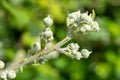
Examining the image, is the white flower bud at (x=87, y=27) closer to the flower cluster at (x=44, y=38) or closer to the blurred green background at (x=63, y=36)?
the flower cluster at (x=44, y=38)

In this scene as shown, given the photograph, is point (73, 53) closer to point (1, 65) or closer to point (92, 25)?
point (92, 25)

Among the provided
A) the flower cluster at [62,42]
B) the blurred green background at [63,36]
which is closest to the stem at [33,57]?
the flower cluster at [62,42]

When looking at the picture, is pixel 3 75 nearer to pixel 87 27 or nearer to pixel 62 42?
pixel 62 42

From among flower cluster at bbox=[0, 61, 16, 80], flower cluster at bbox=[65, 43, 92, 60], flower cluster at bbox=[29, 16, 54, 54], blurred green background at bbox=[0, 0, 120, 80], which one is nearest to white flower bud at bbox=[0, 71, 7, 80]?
flower cluster at bbox=[0, 61, 16, 80]

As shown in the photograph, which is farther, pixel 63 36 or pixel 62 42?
pixel 63 36

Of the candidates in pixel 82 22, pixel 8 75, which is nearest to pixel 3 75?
pixel 8 75

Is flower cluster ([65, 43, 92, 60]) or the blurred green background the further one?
the blurred green background

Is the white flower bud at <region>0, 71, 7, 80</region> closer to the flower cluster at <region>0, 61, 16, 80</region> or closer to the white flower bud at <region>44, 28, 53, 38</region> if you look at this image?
the flower cluster at <region>0, 61, 16, 80</region>

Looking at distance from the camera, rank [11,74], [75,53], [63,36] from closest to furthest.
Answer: [11,74], [75,53], [63,36]

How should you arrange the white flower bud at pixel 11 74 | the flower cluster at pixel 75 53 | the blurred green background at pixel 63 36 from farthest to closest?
the blurred green background at pixel 63 36
the flower cluster at pixel 75 53
the white flower bud at pixel 11 74
